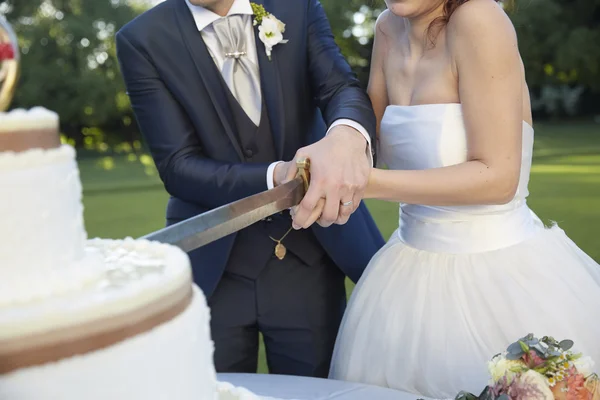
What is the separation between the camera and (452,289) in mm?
1727

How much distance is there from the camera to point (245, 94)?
2.10m

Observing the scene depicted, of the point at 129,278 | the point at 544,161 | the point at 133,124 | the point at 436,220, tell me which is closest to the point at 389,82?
the point at 436,220

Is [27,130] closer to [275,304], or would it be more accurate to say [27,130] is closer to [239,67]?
[239,67]

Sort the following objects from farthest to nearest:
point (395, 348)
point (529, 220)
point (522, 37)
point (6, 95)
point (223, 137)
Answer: point (522, 37) < point (223, 137) < point (529, 220) < point (395, 348) < point (6, 95)

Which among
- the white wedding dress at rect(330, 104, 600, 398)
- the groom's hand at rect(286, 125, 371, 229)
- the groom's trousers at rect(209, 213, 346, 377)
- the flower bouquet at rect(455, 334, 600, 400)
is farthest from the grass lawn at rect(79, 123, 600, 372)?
the flower bouquet at rect(455, 334, 600, 400)

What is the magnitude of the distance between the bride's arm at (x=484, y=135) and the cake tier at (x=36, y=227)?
36.9 inches

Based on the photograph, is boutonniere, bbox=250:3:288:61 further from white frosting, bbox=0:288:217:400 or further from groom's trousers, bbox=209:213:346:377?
white frosting, bbox=0:288:217:400

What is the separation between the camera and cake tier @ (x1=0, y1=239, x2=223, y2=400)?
2.03 ft

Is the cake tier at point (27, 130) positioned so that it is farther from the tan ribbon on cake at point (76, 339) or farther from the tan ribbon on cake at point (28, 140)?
the tan ribbon on cake at point (76, 339)

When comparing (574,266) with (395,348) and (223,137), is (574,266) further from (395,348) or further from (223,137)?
(223,137)

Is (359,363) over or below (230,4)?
below

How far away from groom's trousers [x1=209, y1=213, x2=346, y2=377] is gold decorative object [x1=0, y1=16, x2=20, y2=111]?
4.65 ft

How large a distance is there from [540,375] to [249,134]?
3.75 feet

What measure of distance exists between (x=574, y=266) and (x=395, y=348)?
0.50 m
